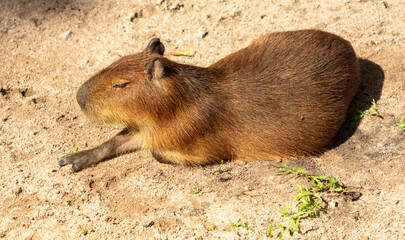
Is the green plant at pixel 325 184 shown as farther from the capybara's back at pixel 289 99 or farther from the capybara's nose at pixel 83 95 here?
the capybara's nose at pixel 83 95

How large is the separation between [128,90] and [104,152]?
739 millimetres

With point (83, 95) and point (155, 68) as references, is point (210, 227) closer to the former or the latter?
point (155, 68)

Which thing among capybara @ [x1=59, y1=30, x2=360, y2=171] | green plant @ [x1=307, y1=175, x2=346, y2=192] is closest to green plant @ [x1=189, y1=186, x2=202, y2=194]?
capybara @ [x1=59, y1=30, x2=360, y2=171]

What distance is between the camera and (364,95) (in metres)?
4.36

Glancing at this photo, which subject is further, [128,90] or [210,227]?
[128,90]

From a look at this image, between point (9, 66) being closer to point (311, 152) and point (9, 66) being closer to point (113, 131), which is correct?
point (113, 131)

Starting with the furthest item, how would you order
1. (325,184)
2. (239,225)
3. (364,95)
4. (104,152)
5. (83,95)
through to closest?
(364,95)
(104,152)
(83,95)
(325,184)
(239,225)

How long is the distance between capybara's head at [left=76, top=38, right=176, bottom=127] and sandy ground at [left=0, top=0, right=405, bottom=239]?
20.3 inches

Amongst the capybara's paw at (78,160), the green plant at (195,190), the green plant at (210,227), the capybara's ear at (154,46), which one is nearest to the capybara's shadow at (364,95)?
the green plant at (195,190)

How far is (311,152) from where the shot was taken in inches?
148

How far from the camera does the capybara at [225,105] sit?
3555 millimetres

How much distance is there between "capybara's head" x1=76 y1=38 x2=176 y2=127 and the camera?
347cm

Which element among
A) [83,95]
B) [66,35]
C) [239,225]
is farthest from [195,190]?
[66,35]

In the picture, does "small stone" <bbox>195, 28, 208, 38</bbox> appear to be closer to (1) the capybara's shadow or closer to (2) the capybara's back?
(2) the capybara's back
